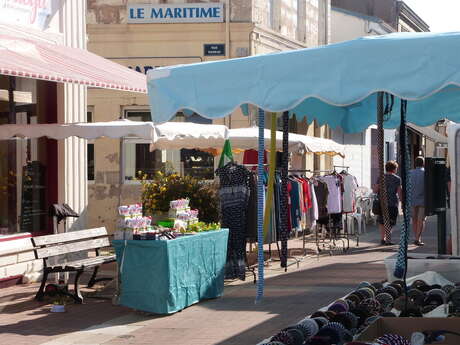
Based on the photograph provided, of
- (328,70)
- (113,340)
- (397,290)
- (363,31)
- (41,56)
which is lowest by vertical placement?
(113,340)

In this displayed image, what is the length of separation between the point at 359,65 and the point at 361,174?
25.8 m

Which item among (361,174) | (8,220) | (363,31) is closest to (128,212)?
(8,220)

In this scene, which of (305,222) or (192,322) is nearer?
(192,322)

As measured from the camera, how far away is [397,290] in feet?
23.1

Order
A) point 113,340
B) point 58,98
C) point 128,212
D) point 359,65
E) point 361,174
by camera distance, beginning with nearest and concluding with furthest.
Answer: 1. point 359,65
2. point 113,340
3. point 128,212
4. point 58,98
5. point 361,174

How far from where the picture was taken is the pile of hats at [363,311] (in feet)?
17.5

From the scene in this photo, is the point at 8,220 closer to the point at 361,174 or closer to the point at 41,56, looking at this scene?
the point at 41,56

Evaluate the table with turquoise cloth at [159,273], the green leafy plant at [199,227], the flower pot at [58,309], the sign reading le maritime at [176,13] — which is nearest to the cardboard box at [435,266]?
the table with turquoise cloth at [159,273]

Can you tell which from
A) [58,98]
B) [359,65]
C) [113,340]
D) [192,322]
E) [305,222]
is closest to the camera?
[359,65]

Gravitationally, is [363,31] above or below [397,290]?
above

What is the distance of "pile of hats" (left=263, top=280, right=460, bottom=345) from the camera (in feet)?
17.5

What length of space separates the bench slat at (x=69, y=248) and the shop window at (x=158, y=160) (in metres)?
9.38

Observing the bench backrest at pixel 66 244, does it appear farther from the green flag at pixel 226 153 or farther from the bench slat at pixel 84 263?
the green flag at pixel 226 153

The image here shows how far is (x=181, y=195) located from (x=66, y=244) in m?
4.48
